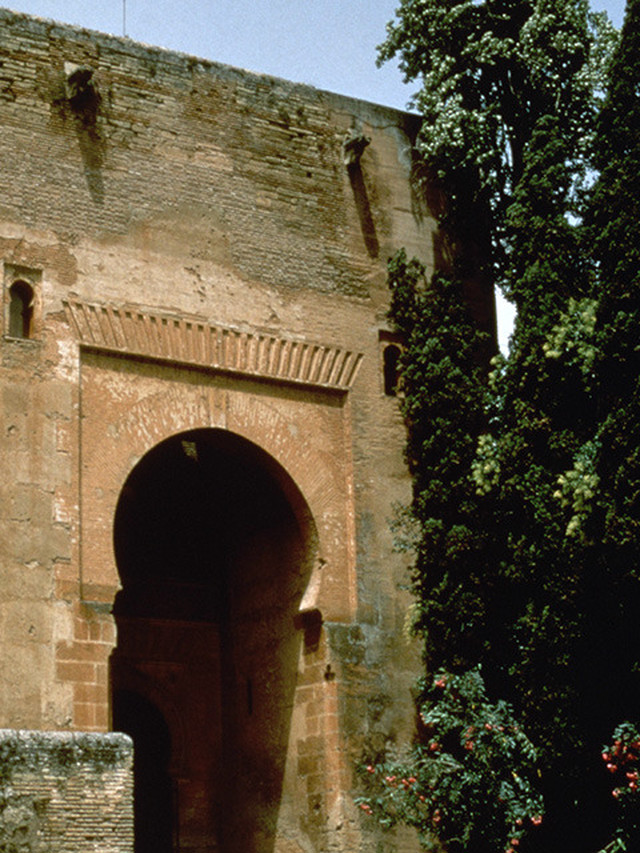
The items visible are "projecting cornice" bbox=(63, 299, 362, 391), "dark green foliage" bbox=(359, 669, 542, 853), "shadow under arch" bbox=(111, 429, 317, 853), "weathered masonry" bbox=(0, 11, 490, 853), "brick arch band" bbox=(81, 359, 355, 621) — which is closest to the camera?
"weathered masonry" bbox=(0, 11, 490, 853)

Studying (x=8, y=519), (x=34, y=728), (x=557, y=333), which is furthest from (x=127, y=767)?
(x=557, y=333)

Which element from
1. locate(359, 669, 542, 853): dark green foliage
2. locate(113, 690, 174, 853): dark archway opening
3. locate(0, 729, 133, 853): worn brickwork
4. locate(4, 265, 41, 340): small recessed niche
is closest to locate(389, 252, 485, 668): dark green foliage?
locate(359, 669, 542, 853): dark green foliage

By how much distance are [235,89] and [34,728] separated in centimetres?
557

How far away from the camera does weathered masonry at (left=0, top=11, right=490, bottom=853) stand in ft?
38.6

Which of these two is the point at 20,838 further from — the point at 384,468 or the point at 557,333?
the point at 557,333

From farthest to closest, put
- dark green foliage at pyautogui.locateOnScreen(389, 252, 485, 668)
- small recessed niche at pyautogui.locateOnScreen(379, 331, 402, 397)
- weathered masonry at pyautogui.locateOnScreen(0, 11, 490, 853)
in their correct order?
small recessed niche at pyautogui.locateOnScreen(379, 331, 402, 397) → dark green foliage at pyautogui.locateOnScreen(389, 252, 485, 668) → weathered masonry at pyautogui.locateOnScreen(0, 11, 490, 853)

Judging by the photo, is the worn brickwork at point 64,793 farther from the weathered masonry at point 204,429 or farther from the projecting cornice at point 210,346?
the projecting cornice at point 210,346

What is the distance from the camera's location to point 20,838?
10508mm

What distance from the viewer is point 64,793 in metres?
10.8

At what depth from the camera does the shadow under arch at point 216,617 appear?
13180 mm

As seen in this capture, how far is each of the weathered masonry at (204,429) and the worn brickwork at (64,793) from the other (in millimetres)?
139

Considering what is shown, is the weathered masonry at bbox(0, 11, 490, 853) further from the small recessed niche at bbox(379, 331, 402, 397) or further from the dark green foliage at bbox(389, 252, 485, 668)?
the dark green foliage at bbox(389, 252, 485, 668)

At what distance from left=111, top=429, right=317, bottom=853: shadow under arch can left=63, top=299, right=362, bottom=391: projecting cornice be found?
0.61 meters

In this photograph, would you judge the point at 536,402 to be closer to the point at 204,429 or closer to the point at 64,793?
the point at 204,429
